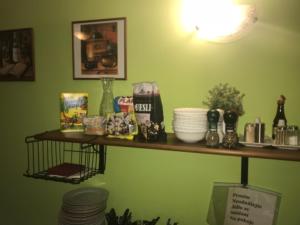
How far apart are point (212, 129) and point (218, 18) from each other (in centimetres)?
57

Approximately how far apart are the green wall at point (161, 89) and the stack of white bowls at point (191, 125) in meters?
0.21

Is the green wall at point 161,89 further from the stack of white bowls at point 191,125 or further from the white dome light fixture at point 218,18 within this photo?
the stack of white bowls at point 191,125

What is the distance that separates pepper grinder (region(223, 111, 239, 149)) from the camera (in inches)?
45.9

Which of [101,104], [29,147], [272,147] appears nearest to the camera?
[272,147]

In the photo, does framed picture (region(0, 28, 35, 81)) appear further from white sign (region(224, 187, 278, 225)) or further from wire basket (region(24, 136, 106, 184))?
white sign (region(224, 187, 278, 225))

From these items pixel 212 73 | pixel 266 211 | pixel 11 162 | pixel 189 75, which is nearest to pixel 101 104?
pixel 189 75

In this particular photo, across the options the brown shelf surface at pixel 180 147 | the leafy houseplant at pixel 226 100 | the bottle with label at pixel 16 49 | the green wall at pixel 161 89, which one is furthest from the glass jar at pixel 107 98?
the bottle with label at pixel 16 49

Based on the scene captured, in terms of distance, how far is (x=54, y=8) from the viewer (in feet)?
5.65

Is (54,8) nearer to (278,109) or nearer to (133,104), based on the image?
(133,104)

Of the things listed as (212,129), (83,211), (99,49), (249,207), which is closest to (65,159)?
(83,211)

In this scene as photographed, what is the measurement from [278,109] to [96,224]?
1106 mm

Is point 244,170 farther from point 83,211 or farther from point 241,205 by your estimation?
point 83,211

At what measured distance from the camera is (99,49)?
160 centimetres

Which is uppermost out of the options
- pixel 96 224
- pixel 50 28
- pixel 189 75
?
pixel 50 28
